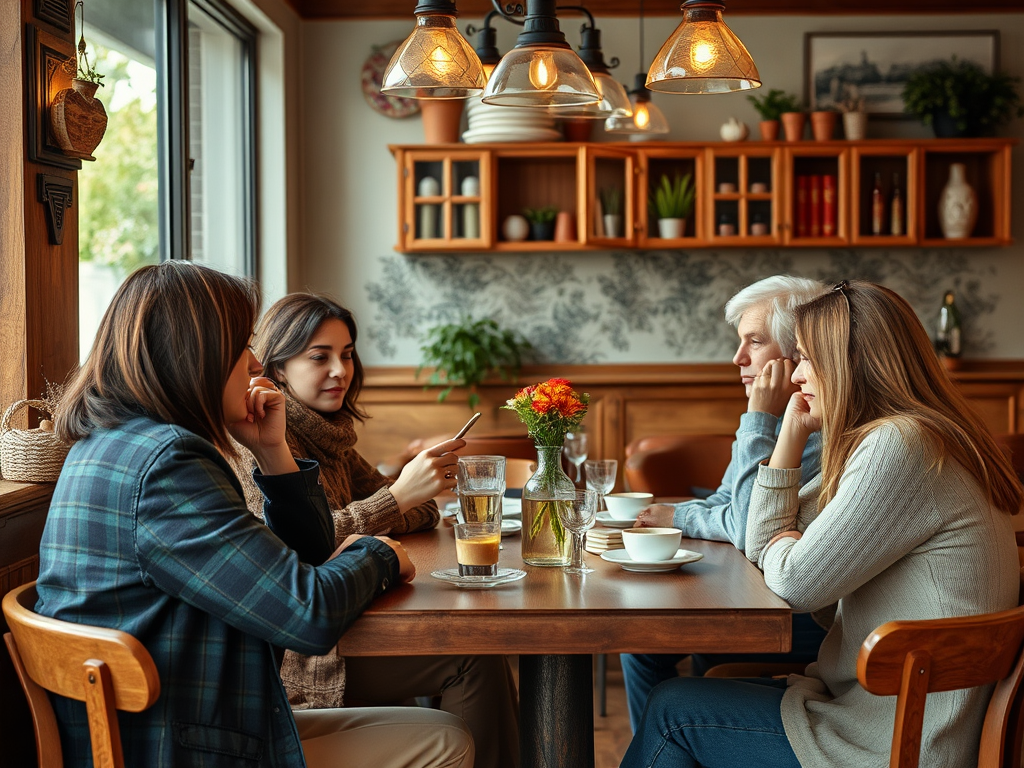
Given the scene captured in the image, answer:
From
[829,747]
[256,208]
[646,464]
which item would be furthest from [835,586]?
[256,208]

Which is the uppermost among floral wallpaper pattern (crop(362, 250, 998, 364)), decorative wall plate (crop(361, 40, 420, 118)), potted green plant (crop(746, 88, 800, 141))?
decorative wall plate (crop(361, 40, 420, 118))

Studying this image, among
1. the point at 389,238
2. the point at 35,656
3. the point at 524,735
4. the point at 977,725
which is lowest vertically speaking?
the point at 524,735

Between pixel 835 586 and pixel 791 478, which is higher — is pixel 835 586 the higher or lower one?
the lower one

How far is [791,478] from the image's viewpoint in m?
1.84

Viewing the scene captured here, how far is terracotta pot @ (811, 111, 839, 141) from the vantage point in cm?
489

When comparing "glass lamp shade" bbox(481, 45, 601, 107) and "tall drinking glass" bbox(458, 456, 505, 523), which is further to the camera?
"glass lamp shade" bbox(481, 45, 601, 107)

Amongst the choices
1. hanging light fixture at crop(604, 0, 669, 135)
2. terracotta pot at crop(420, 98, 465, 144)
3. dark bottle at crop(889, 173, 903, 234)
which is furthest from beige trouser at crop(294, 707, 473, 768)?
dark bottle at crop(889, 173, 903, 234)

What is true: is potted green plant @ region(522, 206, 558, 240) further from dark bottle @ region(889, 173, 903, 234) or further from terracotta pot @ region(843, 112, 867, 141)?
dark bottle @ region(889, 173, 903, 234)

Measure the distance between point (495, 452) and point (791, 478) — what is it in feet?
5.11

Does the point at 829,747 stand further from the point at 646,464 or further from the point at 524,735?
the point at 646,464

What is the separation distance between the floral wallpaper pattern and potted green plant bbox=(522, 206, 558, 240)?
10.2 inches

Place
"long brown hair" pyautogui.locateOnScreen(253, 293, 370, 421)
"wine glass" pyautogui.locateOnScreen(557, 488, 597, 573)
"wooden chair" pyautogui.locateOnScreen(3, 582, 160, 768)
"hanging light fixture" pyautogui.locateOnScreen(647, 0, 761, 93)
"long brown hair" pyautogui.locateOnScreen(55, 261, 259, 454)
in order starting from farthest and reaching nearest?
"long brown hair" pyautogui.locateOnScreen(253, 293, 370, 421)
"hanging light fixture" pyautogui.locateOnScreen(647, 0, 761, 93)
"wine glass" pyautogui.locateOnScreen(557, 488, 597, 573)
"long brown hair" pyautogui.locateOnScreen(55, 261, 259, 454)
"wooden chair" pyautogui.locateOnScreen(3, 582, 160, 768)

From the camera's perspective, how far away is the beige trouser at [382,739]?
162 cm

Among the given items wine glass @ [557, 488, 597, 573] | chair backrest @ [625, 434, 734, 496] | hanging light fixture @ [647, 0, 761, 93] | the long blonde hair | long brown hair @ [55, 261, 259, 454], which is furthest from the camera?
chair backrest @ [625, 434, 734, 496]
